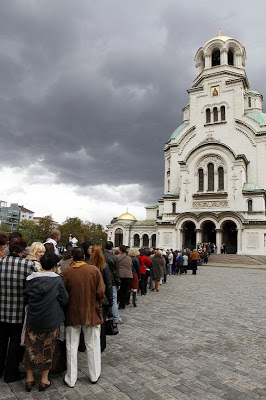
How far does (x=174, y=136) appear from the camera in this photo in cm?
5403

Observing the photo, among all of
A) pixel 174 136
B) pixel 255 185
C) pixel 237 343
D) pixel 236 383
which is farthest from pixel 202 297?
pixel 174 136

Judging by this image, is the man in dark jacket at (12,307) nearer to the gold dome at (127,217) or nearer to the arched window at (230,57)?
the gold dome at (127,217)

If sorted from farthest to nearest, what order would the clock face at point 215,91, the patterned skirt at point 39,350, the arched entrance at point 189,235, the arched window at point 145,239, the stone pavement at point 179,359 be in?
the arched window at point 145,239, the clock face at point 215,91, the arched entrance at point 189,235, the patterned skirt at point 39,350, the stone pavement at point 179,359

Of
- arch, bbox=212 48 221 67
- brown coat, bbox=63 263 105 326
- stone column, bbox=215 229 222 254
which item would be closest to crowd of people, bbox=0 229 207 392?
brown coat, bbox=63 263 105 326

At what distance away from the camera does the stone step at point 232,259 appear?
34.1 metres

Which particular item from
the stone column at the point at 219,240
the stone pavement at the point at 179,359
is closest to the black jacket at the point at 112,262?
the stone pavement at the point at 179,359

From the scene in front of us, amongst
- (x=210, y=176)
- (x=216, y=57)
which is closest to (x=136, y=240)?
(x=210, y=176)

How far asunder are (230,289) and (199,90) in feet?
141

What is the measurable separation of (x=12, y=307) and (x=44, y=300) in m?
0.69

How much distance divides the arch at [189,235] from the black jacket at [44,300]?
132 feet

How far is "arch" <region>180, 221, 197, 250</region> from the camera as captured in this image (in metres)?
44.4

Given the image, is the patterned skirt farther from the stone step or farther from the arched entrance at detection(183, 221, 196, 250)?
the arched entrance at detection(183, 221, 196, 250)

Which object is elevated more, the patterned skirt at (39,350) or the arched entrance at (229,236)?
the arched entrance at (229,236)

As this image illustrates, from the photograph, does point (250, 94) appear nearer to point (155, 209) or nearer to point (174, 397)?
point (155, 209)
